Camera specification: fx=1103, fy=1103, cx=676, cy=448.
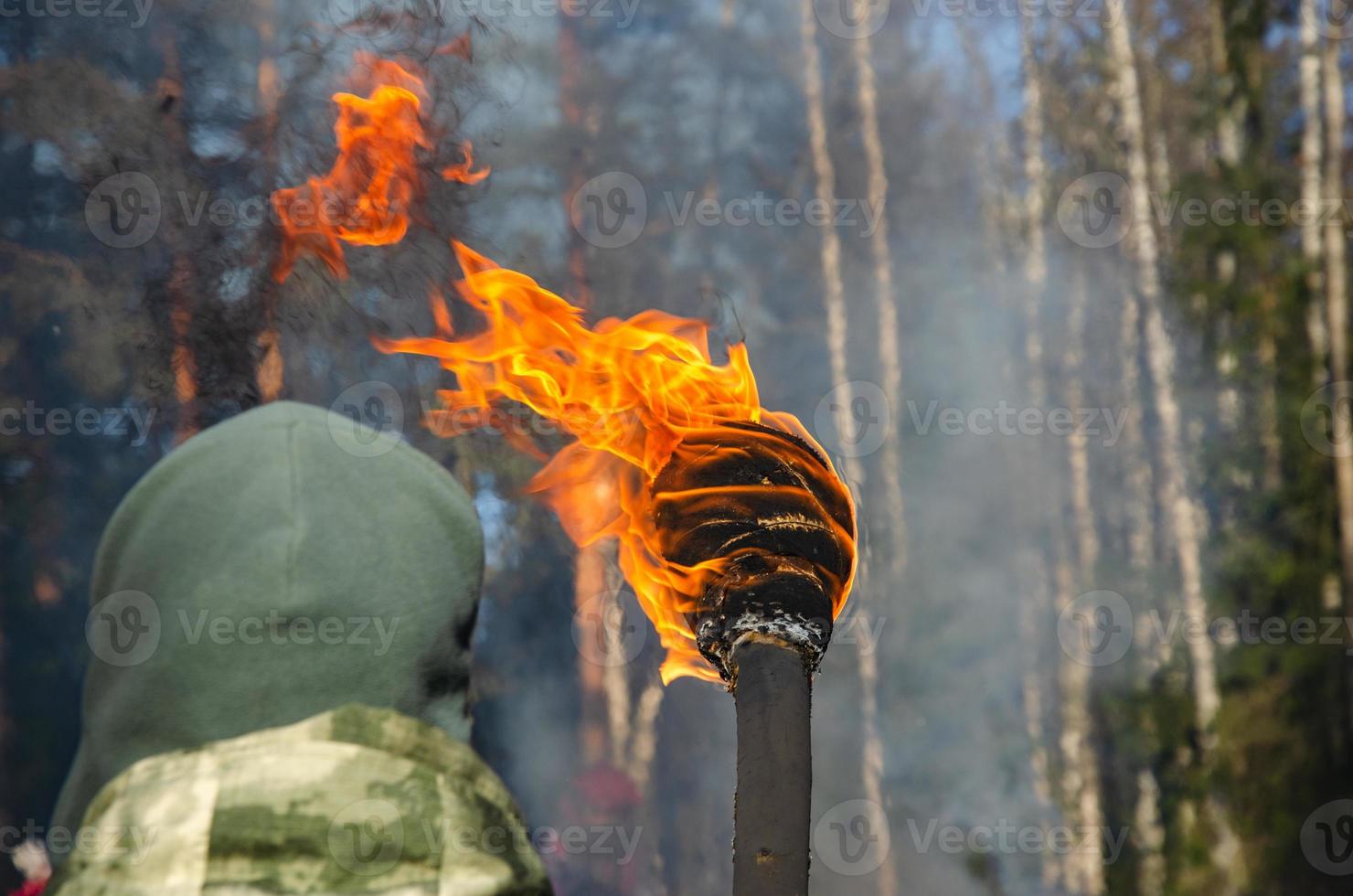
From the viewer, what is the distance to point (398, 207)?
21.8 ft

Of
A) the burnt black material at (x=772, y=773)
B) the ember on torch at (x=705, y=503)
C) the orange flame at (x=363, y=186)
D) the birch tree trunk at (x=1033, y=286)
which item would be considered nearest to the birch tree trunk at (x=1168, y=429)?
the birch tree trunk at (x=1033, y=286)

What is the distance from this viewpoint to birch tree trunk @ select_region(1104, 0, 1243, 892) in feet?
38.7

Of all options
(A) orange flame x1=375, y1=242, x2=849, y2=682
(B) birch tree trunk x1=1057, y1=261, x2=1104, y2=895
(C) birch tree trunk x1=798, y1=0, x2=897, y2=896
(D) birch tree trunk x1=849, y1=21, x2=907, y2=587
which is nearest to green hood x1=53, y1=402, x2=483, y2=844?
(A) orange flame x1=375, y1=242, x2=849, y2=682

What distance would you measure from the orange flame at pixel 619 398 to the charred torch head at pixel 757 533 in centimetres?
6

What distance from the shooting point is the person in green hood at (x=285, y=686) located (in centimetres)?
112

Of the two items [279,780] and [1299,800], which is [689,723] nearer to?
[1299,800]

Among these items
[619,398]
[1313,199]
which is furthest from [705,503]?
[1313,199]

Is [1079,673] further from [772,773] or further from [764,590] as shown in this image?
[772,773]

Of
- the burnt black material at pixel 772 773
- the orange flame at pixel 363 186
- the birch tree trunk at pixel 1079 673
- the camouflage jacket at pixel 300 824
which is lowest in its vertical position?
the birch tree trunk at pixel 1079 673

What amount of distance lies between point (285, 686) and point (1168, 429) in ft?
48.0

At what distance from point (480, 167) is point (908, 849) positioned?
12.7 meters

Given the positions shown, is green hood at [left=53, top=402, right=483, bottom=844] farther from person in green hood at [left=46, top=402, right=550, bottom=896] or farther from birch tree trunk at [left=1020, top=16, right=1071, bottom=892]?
birch tree trunk at [left=1020, top=16, right=1071, bottom=892]

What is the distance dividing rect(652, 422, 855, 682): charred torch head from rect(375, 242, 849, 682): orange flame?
0.06 m

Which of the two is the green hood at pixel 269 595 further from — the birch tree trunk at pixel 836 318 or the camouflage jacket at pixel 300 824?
the birch tree trunk at pixel 836 318
